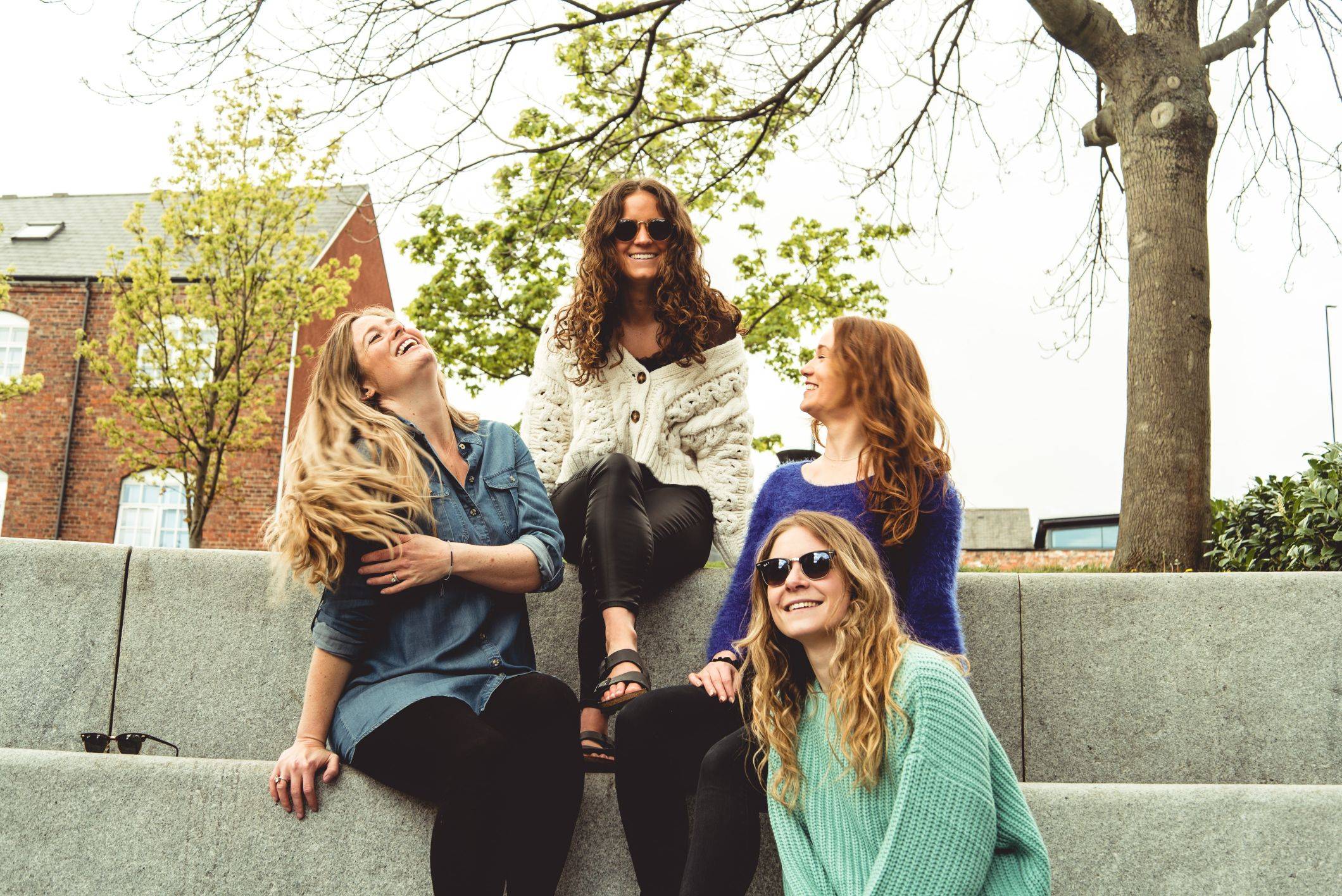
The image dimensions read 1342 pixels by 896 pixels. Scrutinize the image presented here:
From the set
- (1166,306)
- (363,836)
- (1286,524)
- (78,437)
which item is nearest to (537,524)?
(363,836)

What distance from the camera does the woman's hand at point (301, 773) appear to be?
8.91 feet

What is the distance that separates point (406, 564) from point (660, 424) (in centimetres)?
133

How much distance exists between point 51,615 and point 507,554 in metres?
2.03

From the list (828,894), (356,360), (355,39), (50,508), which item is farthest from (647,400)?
(50,508)

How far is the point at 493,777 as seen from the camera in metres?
2.50

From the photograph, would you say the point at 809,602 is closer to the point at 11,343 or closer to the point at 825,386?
the point at 825,386

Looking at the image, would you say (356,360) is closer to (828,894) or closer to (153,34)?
(828,894)

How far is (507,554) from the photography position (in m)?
2.88

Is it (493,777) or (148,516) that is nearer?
(493,777)

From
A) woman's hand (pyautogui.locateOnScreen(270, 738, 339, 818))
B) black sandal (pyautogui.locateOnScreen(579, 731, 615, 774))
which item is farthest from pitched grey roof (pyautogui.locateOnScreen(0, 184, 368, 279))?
woman's hand (pyautogui.locateOnScreen(270, 738, 339, 818))

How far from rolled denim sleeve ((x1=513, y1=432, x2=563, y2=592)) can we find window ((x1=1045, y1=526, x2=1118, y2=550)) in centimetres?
1916

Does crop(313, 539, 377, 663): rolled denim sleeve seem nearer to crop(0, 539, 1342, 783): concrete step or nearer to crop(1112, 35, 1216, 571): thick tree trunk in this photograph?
crop(0, 539, 1342, 783): concrete step

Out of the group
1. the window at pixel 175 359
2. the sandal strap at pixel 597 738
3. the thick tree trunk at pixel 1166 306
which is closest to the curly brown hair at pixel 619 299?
the sandal strap at pixel 597 738

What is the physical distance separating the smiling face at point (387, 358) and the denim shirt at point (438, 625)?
17 cm
